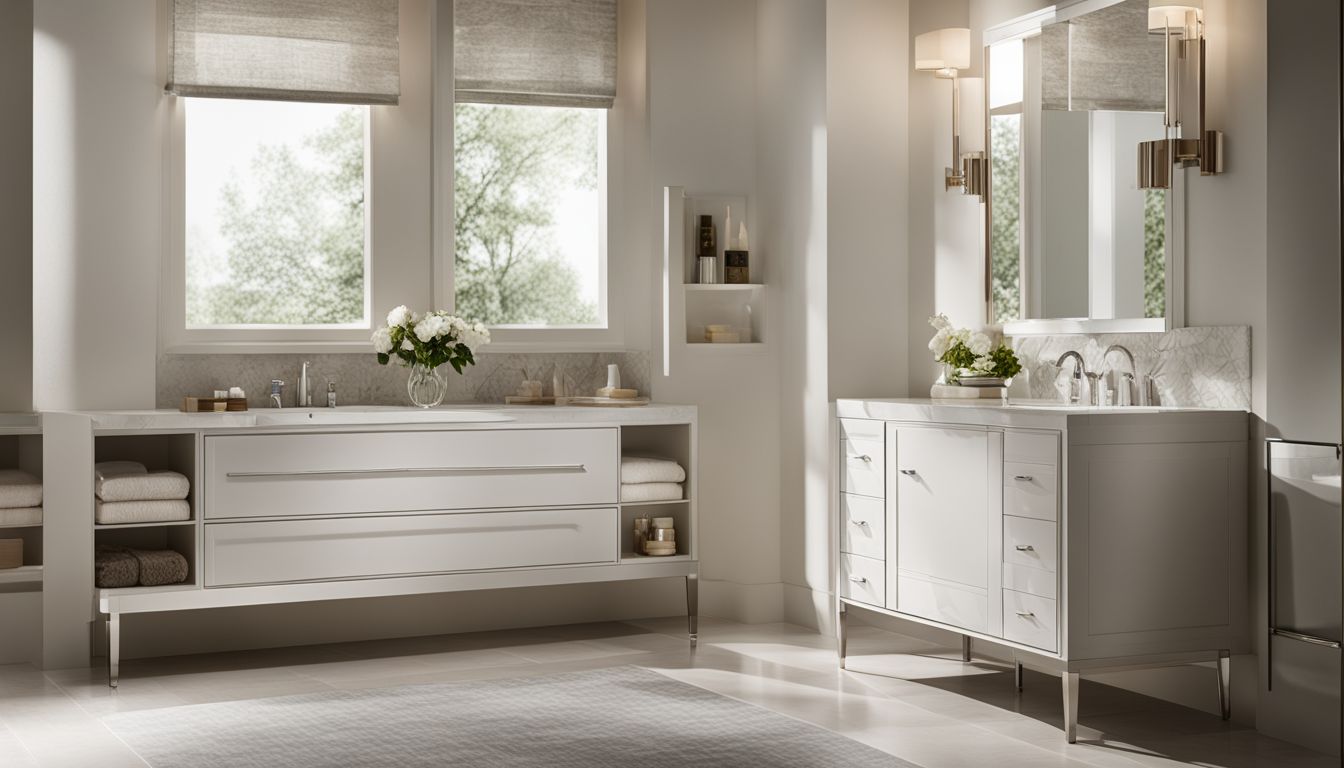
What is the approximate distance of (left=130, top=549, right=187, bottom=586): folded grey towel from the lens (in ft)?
14.7

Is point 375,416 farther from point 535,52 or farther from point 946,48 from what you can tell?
point 946,48

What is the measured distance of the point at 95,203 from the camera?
16.0ft

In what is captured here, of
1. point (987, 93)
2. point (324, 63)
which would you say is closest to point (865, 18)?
point (987, 93)

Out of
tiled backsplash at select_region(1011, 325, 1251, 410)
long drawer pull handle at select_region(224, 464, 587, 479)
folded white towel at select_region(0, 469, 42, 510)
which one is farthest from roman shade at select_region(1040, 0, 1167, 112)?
folded white towel at select_region(0, 469, 42, 510)

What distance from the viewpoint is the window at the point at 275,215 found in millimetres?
5180

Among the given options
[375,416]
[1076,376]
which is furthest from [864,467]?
[375,416]

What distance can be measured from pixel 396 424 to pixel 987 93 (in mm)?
2355

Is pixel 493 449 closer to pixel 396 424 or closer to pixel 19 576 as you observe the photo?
pixel 396 424

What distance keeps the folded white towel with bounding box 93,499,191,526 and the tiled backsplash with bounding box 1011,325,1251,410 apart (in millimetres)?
2872

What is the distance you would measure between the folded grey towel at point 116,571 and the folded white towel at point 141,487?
20 centimetres

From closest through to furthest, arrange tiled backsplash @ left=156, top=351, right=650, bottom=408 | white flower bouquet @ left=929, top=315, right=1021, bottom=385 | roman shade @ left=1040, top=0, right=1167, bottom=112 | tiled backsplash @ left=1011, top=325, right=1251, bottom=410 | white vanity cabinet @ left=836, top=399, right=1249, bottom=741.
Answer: white vanity cabinet @ left=836, top=399, right=1249, bottom=741 < tiled backsplash @ left=1011, top=325, right=1251, bottom=410 < roman shade @ left=1040, top=0, right=1167, bottom=112 < white flower bouquet @ left=929, top=315, right=1021, bottom=385 < tiled backsplash @ left=156, top=351, right=650, bottom=408

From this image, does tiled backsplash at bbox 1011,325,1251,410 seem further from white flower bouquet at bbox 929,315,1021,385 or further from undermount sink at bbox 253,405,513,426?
undermount sink at bbox 253,405,513,426

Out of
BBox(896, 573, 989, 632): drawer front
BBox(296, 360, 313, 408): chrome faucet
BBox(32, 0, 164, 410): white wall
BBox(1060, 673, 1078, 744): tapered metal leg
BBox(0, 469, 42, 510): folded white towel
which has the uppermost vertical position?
BBox(32, 0, 164, 410): white wall

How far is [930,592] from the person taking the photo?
4414 millimetres
